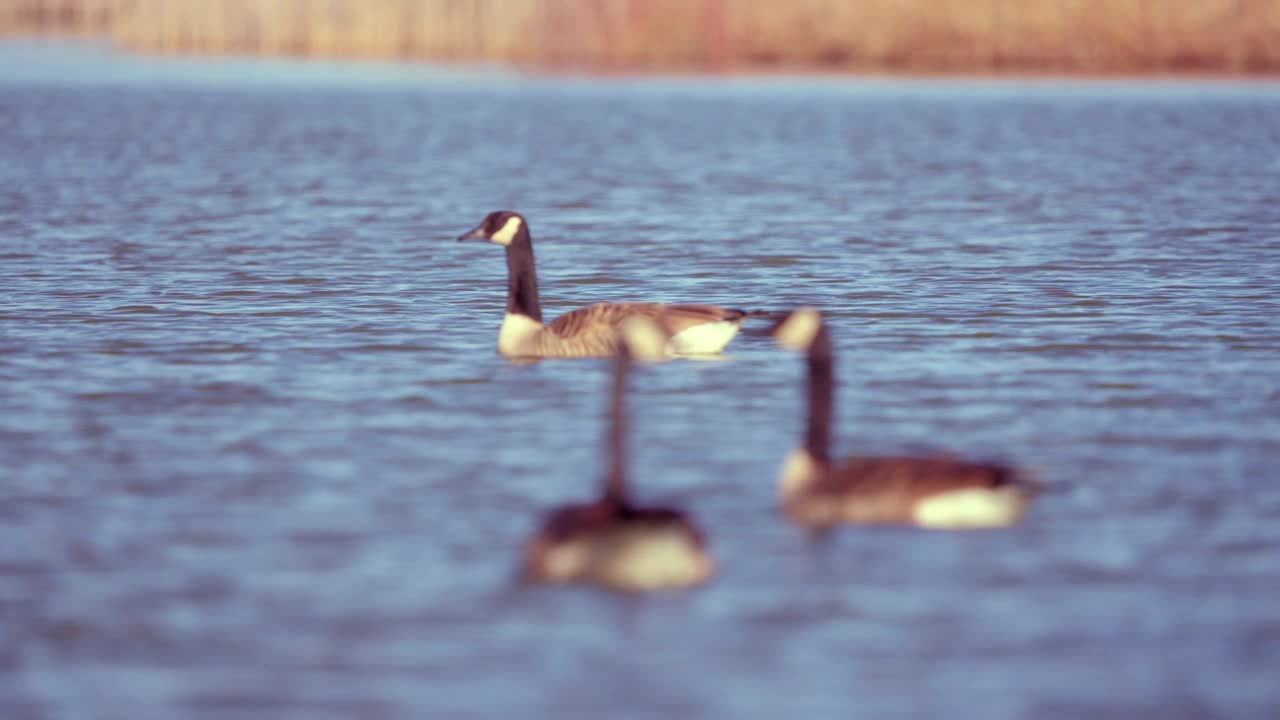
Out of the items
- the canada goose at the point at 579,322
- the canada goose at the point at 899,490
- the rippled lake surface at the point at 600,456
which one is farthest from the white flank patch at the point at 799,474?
the canada goose at the point at 579,322

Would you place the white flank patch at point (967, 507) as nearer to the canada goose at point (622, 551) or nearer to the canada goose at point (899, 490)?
the canada goose at point (899, 490)

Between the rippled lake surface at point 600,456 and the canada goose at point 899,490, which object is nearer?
the rippled lake surface at point 600,456

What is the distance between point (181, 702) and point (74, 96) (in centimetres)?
5309

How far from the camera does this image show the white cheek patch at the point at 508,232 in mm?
14758

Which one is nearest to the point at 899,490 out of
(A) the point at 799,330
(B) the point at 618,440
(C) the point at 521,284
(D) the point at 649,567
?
(A) the point at 799,330

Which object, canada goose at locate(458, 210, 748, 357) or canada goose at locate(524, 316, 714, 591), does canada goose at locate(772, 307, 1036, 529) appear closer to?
canada goose at locate(524, 316, 714, 591)

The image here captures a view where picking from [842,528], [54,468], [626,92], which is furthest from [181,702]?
[626,92]

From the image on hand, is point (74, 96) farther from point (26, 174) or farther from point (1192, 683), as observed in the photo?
point (1192, 683)

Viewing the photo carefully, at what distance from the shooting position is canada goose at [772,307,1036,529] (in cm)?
918

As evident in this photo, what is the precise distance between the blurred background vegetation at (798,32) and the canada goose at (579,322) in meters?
45.9

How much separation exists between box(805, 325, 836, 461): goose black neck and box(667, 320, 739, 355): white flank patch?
3.85m

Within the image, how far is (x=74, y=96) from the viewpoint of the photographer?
189 ft

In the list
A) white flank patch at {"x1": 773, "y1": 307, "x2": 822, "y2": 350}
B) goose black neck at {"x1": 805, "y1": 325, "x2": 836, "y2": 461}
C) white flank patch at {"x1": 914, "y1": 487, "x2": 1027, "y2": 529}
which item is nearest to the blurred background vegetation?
white flank patch at {"x1": 773, "y1": 307, "x2": 822, "y2": 350}

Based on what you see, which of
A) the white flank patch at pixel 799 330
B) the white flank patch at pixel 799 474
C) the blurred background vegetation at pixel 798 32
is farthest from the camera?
the blurred background vegetation at pixel 798 32
